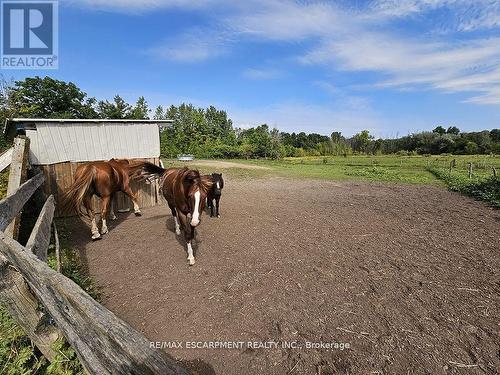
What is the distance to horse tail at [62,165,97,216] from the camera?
620cm

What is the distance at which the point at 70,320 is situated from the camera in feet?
5.89

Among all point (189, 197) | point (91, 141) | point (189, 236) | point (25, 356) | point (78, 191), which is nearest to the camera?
point (25, 356)

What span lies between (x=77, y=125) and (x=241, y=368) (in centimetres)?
809

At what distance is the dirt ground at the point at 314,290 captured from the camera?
112 inches

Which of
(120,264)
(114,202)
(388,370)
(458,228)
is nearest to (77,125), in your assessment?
(114,202)

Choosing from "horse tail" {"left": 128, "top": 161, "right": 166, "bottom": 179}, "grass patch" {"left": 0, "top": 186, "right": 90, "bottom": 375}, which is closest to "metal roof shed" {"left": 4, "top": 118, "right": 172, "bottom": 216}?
"horse tail" {"left": 128, "top": 161, "right": 166, "bottom": 179}

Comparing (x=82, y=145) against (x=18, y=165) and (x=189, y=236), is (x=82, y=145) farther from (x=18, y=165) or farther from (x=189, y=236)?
(x=189, y=236)

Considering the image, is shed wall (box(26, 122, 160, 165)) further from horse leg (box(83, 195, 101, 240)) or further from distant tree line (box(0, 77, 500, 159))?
distant tree line (box(0, 77, 500, 159))

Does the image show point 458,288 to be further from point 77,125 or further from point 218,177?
point 77,125

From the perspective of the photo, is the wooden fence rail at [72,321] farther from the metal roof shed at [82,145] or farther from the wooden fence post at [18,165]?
the metal roof shed at [82,145]

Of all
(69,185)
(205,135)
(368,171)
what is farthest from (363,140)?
(69,185)

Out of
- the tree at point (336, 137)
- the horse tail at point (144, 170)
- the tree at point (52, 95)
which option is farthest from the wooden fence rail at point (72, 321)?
the tree at point (336, 137)

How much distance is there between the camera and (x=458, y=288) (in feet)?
13.4

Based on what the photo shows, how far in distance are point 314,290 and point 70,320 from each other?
3.26 meters
